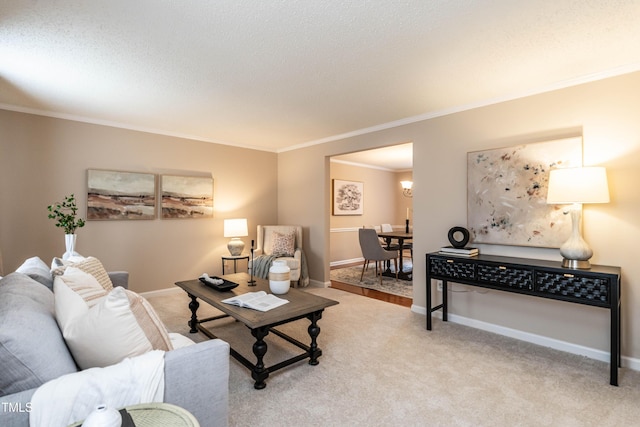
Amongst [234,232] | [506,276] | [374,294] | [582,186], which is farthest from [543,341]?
[234,232]

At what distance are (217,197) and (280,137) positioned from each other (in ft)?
4.53

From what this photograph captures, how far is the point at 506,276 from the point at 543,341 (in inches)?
30.0

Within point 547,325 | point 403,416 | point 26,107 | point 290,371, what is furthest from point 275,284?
point 26,107

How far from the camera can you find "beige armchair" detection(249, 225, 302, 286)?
4824mm

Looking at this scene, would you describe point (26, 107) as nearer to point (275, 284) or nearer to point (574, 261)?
point (275, 284)

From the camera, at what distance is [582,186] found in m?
2.38

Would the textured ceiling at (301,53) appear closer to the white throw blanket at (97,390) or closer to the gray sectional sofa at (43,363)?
the gray sectional sofa at (43,363)

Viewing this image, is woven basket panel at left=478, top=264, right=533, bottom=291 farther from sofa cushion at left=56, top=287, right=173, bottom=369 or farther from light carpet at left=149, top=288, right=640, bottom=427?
sofa cushion at left=56, top=287, right=173, bottom=369

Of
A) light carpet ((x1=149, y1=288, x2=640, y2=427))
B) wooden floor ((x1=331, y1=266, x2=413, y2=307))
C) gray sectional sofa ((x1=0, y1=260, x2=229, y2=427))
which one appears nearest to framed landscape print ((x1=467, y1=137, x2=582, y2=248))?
light carpet ((x1=149, y1=288, x2=640, y2=427))

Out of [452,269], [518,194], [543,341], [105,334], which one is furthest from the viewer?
[452,269]

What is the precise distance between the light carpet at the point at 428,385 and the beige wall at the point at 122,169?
1.63 m

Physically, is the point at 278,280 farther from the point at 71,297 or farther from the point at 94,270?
the point at 71,297

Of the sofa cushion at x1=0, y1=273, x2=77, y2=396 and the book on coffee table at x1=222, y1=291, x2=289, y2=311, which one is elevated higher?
the sofa cushion at x1=0, y1=273, x2=77, y2=396

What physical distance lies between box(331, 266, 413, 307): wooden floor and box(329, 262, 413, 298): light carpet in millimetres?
134
